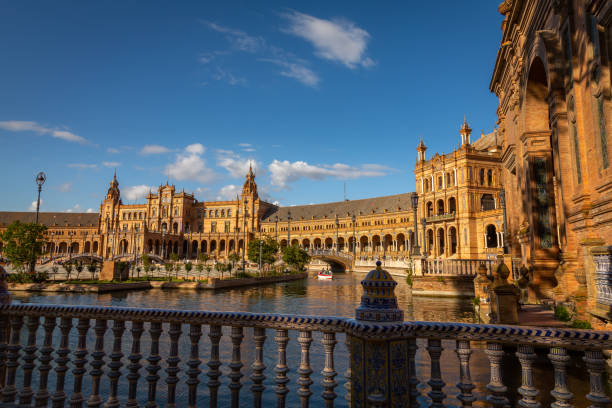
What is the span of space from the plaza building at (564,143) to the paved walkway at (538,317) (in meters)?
0.72

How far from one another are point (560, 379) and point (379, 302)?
1.72 meters

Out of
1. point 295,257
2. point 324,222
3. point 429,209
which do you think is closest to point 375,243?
point 324,222

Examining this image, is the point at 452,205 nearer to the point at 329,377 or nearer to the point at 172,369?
the point at 329,377

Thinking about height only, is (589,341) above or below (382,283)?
below

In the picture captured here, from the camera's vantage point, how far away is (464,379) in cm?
382

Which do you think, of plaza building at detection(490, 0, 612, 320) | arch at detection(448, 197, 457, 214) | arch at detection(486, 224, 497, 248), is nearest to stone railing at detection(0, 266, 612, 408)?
plaza building at detection(490, 0, 612, 320)

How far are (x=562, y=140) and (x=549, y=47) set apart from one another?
327cm

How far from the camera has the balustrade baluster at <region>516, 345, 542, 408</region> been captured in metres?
3.57

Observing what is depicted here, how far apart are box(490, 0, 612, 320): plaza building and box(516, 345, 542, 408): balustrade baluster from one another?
531cm

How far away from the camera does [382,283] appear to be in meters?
3.72

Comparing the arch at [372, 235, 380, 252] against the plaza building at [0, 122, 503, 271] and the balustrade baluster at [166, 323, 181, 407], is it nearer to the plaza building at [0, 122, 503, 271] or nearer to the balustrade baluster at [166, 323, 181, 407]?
the plaza building at [0, 122, 503, 271]

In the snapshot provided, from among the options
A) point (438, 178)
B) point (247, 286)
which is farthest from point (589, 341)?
point (438, 178)

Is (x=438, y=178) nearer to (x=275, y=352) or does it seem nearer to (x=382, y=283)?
(x=275, y=352)

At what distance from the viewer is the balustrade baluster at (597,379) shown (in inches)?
130
